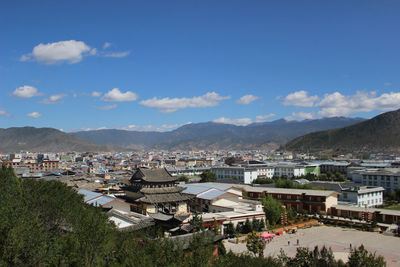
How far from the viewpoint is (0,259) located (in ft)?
38.4

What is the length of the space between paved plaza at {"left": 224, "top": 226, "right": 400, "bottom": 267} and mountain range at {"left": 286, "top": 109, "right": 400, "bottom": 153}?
133 metres

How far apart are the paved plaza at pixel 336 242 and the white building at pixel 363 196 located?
11988mm

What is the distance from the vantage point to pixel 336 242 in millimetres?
30188

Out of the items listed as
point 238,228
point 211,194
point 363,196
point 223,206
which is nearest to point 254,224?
point 238,228

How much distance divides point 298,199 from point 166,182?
1854cm

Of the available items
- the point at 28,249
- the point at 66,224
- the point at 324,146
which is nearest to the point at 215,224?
the point at 66,224

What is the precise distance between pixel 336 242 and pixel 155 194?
633 inches

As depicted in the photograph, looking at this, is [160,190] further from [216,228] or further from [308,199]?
[308,199]

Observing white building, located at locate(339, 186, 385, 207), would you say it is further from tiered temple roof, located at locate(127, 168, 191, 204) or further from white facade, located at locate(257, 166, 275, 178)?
white facade, located at locate(257, 166, 275, 178)

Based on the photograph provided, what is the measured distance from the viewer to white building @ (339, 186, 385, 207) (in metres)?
46.1

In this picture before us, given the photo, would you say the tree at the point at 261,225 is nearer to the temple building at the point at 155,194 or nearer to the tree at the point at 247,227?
the tree at the point at 247,227

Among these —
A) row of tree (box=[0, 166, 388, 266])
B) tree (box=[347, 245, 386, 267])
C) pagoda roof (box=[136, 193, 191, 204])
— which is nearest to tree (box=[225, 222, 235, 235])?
pagoda roof (box=[136, 193, 191, 204])

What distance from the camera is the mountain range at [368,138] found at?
157125 mm

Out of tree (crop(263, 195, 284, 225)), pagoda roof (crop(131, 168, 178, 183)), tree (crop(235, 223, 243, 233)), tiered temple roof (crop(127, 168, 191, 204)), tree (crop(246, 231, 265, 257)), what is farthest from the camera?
Result: tree (crop(263, 195, 284, 225))
